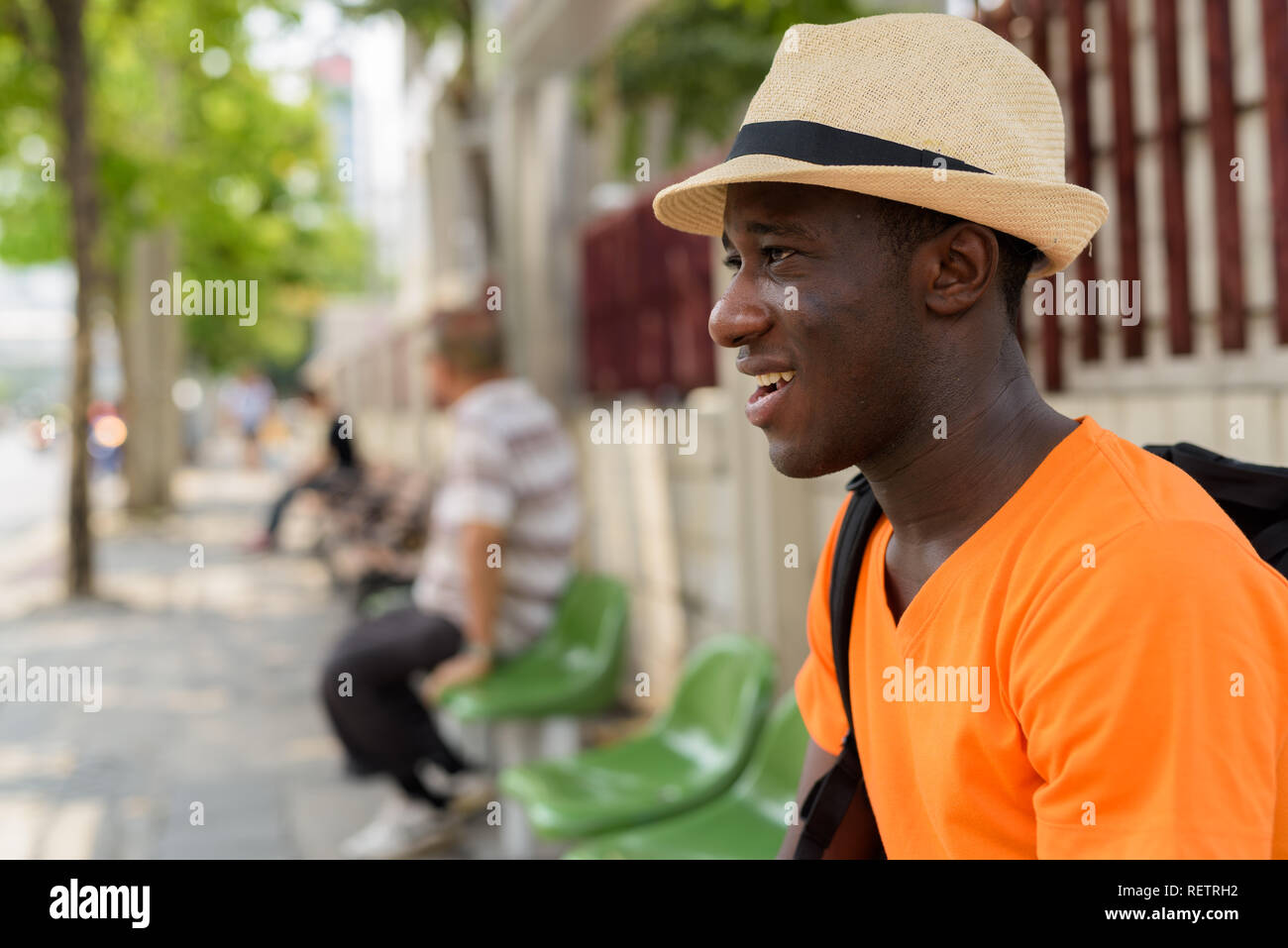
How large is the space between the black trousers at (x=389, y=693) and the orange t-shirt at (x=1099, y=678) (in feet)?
11.1

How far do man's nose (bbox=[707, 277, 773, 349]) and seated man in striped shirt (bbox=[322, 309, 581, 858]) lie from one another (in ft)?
10.9

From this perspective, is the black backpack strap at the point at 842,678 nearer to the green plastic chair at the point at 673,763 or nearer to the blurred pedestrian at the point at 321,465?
the green plastic chair at the point at 673,763

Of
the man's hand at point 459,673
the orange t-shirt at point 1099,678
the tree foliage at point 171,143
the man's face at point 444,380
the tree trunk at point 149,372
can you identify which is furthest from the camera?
the tree trunk at point 149,372

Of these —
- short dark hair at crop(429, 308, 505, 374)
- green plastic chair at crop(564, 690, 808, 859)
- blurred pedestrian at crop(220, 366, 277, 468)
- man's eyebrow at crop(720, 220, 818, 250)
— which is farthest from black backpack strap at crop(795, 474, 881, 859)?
blurred pedestrian at crop(220, 366, 277, 468)

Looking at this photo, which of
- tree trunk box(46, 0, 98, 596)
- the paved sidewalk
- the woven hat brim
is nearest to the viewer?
the woven hat brim

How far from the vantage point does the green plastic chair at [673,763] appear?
342cm

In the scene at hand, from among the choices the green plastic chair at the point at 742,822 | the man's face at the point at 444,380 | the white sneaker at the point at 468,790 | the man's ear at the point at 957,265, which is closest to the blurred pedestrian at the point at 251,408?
the man's face at the point at 444,380

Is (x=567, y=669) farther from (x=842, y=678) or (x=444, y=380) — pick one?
(x=842, y=678)

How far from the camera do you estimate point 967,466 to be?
1479mm

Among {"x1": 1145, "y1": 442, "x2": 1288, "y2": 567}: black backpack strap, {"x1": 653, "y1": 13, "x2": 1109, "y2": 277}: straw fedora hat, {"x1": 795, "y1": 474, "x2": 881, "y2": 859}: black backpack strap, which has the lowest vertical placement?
{"x1": 795, "y1": 474, "x2": 881, "y2": 859}: black backpack strap

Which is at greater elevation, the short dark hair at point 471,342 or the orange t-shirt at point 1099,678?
→ the short dark hair at point 471,342

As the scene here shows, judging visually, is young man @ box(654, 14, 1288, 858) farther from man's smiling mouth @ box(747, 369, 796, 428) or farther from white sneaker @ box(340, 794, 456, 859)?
white sneaker @ box(340, 794, 456, 859)

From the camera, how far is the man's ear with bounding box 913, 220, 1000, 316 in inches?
56.7
